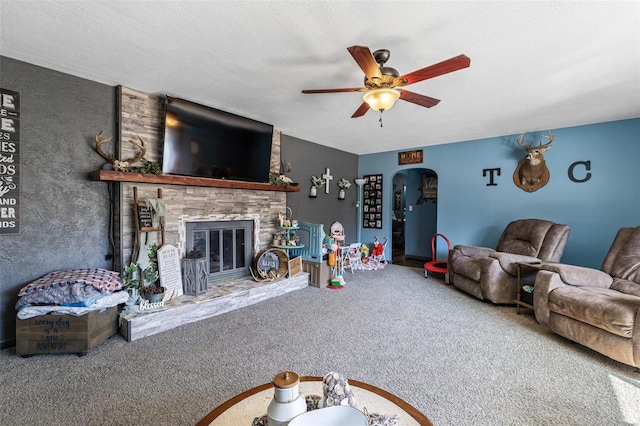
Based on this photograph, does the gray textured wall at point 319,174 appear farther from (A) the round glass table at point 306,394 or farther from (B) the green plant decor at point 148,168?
(A) the round glass table at point 306,394

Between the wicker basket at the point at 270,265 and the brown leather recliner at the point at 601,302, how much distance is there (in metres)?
3.04

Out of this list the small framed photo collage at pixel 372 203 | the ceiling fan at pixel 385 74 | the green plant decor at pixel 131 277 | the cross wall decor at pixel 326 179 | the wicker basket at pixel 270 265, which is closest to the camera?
the ceiling fan at pixel 385 74

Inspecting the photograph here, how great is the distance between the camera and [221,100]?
130 inches

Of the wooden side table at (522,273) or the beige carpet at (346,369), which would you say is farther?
the wooden side table at (522,273)

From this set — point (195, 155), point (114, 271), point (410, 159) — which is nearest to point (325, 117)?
point (195, 155)

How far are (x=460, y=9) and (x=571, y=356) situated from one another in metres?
2.84

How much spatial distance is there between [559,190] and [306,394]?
16.2 ft

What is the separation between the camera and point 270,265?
4145mm

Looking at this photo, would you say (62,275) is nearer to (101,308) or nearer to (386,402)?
→ (101,308)

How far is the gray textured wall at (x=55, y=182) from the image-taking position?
2.41 m

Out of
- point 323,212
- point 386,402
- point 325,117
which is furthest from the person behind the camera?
point 323,212

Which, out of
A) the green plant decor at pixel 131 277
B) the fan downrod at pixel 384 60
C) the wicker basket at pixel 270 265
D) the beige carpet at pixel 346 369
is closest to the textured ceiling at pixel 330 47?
the fan downrod at pixel 384 60

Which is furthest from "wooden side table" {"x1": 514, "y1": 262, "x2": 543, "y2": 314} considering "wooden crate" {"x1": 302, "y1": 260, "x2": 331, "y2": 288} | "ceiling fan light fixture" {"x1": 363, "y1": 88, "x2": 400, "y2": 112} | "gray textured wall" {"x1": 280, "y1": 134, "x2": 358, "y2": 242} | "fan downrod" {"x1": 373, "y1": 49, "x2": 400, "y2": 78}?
"gray textured wall" {"x1": 280, "y1": 134, "x2": 358, "y2": 242}

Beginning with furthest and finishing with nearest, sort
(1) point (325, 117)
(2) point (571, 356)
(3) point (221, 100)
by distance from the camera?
(1) point (325, 117)
(3) point (221, 100)
(2) point (571, 356)
